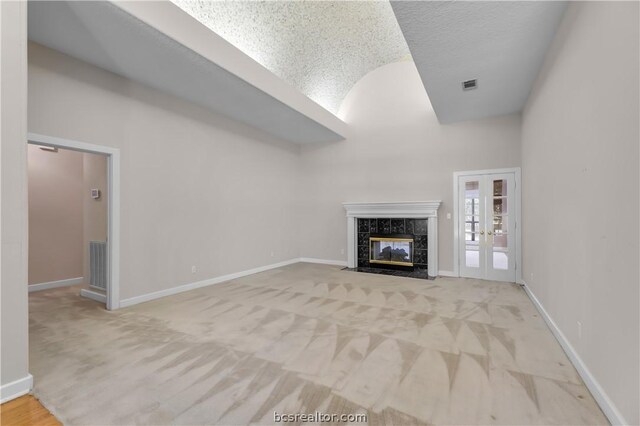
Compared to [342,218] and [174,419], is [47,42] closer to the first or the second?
[174,419]

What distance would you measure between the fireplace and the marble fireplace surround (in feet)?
1.34

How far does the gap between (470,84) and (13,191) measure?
5.26 m

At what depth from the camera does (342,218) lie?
7125 millimetres

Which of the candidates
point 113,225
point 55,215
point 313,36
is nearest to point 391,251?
point 313,36

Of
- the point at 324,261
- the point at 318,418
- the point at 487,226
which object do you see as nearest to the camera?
the point at 318,418

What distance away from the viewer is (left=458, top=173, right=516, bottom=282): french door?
17.4ft

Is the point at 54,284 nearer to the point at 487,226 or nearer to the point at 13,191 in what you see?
the point at 13,191

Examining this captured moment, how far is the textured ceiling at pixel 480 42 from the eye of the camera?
269 centimetres

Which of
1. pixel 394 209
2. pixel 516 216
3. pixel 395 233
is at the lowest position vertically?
pixel 395 233

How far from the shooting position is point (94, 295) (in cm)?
432

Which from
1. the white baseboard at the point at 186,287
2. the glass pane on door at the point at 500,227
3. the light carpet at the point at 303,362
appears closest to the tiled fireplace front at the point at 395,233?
the glass pane on door at the point at 500,227

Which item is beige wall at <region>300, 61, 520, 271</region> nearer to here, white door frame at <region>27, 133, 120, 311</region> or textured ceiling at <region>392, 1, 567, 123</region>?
textured ceiling at <region>392, 1, 567, 123</region>

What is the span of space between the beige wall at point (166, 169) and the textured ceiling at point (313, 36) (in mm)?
1440

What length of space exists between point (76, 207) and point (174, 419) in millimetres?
5530
